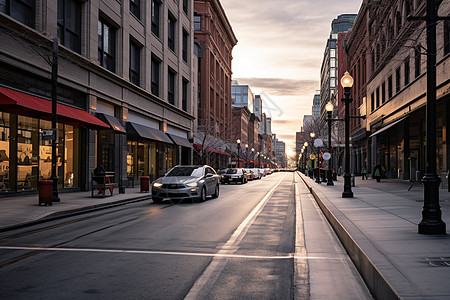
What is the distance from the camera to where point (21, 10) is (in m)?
18.0

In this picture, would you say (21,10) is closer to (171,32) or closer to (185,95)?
(171,32)

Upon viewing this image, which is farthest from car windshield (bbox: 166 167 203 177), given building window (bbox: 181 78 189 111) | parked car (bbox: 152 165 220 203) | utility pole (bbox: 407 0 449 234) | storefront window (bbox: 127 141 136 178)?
building window (bbox: 181 78 189 111)

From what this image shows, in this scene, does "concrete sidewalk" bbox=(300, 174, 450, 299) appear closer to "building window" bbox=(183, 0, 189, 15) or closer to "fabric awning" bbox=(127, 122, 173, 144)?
"fabric awning" bbox=(127, 122, 173, 144)

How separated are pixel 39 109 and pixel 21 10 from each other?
186 inches

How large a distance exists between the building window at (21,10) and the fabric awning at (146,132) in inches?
409

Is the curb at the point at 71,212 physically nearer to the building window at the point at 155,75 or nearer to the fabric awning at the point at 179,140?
the building window at the point at 155,75

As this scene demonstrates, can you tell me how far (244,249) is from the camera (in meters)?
7.83

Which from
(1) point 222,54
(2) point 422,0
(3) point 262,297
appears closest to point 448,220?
(3) point 262,297

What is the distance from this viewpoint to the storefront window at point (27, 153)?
18.1 m

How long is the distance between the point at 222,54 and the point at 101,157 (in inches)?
2134

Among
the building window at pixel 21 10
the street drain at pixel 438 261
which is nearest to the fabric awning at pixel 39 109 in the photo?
the building window at pixel 21 10

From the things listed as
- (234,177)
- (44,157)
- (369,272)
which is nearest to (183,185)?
(44,157)

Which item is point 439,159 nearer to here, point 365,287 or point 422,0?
point 422,0

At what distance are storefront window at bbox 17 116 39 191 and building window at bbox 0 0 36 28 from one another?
13.5 feet
